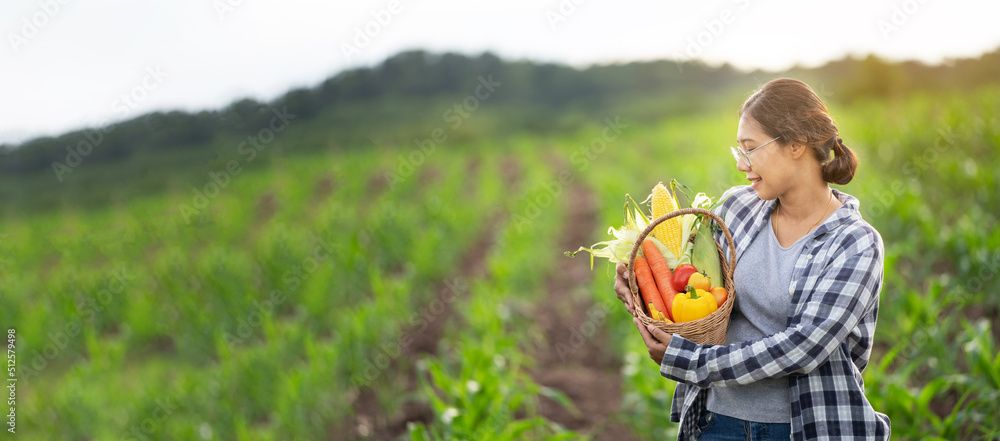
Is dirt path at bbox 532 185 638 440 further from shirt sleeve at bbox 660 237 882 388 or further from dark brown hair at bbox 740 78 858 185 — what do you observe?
dark brown hair at bbox 740 78 858 185

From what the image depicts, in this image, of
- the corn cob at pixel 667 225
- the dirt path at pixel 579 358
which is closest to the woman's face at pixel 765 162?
the corn cob at pixel 667 225

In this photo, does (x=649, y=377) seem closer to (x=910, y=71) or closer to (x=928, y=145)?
(x=928, y=145)

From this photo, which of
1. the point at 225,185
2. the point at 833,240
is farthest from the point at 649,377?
the point at 225,185

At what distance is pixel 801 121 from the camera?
4.76 ft

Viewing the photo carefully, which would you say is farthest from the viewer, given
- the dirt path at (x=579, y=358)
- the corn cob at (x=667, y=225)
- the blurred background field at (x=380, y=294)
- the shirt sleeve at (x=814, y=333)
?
the dirt path at (x=579, y=358)

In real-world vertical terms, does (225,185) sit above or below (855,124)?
below

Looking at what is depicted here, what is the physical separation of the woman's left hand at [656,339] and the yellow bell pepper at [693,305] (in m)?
0.07

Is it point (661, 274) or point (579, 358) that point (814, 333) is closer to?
point (661, 274)

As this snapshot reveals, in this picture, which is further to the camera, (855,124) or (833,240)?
(855,124)

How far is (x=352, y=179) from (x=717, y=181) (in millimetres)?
10536

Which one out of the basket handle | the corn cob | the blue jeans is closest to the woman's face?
the basket handle

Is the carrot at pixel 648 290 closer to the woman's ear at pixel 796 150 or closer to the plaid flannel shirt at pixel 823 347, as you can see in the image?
the plaid flannel shirt at pixel 823 347

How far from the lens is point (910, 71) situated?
103 feet

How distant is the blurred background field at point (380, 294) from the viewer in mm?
3479
